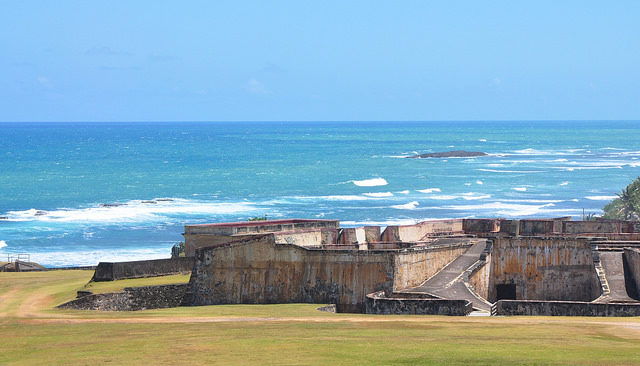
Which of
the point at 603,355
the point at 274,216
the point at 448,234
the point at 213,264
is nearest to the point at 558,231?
the point at 448,234

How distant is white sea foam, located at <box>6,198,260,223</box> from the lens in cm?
12162

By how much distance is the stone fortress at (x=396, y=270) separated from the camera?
134ft

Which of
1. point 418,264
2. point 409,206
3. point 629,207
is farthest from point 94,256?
point 418,264

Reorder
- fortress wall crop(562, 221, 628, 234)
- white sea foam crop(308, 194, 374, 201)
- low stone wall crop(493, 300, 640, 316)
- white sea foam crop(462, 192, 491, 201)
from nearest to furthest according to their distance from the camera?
low stone wall crop(493, 300, 640, 316) → fortress wall crop(562, 221, 628, 234) → white sea foam crop(462, 192, 491, 201) → white sea foam crop(308, 194, 374, 201)

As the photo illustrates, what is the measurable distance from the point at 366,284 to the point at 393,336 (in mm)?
14797

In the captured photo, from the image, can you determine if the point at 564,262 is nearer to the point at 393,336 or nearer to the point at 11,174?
the point at 393,336

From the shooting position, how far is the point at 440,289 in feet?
138

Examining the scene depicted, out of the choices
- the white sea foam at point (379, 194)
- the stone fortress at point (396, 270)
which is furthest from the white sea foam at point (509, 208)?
→ the stone fortress at point (396, 270)

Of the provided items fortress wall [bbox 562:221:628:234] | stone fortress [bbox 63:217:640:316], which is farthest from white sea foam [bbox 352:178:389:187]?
stone fortress [bbox 63:217:640:316]

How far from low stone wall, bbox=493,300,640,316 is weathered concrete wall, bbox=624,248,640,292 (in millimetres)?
9218

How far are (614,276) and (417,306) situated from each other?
37.2 feet

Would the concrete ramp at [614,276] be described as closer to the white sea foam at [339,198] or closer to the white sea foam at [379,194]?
the white sea foam at [339,198]

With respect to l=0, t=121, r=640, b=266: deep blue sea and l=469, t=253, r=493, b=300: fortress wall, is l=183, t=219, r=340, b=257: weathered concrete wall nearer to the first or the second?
l=469, t=253, r=493, b=300: fortress wall

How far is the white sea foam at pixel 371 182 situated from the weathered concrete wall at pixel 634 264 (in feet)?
389
